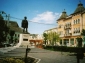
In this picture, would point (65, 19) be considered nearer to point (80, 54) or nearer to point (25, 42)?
point (25, 42)

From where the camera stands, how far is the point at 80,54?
5988mm

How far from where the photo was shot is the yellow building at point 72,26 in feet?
156

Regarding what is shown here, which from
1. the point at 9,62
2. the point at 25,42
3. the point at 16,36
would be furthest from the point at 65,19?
the point at 9,62

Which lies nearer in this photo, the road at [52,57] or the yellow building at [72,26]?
the road at [52,57]

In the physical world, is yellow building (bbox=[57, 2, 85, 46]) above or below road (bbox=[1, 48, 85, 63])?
above

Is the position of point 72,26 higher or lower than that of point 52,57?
higher

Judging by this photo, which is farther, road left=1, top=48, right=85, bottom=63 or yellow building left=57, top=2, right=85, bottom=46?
yellow building left=57, top=2, right=85, bottom=46

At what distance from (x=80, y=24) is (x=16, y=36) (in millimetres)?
54510

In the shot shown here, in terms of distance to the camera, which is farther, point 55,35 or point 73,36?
point 55,35

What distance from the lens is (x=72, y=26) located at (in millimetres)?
52906

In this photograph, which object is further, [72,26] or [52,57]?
[72,26]

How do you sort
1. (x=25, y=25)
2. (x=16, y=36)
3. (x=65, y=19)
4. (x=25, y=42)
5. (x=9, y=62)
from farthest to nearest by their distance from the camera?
(x=16, y=36) < (x=65, y=19) < (x=25, y=42) < (x=25, y=25) < (x=9, y=62)

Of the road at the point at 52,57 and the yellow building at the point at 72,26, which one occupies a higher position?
the yellow building at the point at 72,26

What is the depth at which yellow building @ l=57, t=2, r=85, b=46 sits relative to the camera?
156 feet
